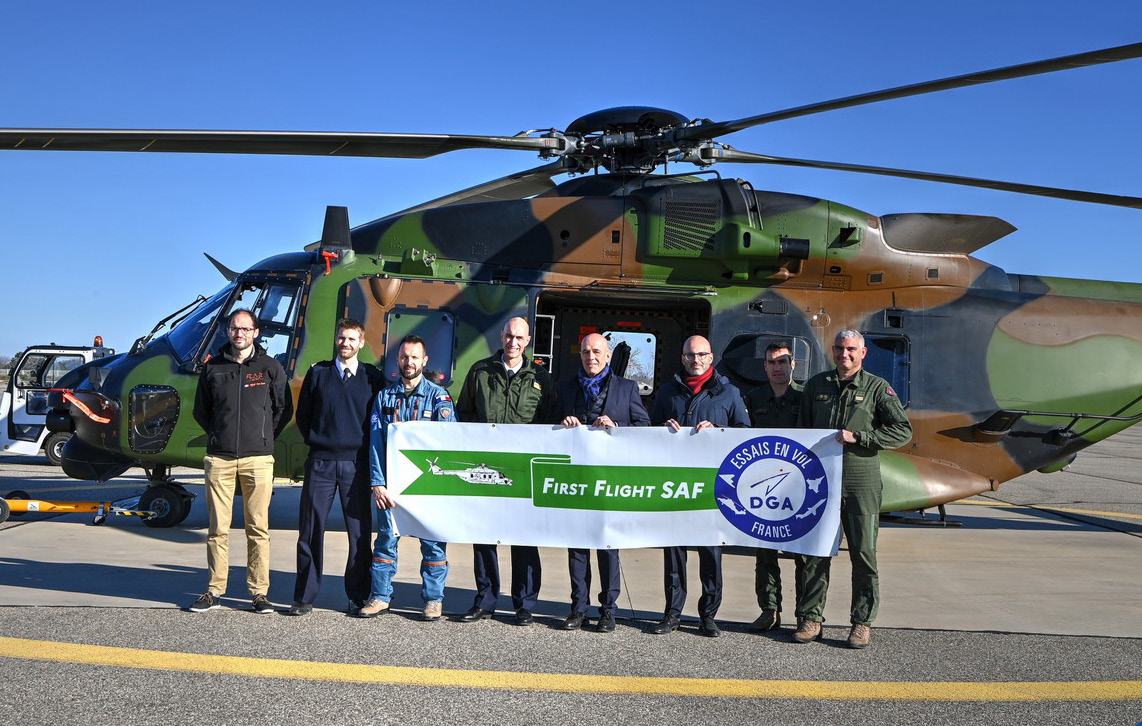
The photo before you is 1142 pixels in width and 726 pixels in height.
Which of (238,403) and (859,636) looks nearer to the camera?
(859,636)

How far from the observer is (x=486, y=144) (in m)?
7.60

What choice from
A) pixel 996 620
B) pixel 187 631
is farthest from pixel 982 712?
pixel 187 631

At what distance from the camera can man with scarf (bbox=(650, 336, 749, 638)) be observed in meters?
5.42

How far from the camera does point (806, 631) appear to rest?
17.4 feet

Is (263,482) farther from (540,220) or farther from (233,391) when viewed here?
(540,220)

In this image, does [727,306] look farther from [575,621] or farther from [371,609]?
[371,609]

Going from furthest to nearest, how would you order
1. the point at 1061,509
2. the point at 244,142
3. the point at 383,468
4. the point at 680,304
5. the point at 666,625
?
1. the point at 1061,509
2. the point at 680,304
3. the point at 244,142
4. the point at 383,468
5. the point at 666,625

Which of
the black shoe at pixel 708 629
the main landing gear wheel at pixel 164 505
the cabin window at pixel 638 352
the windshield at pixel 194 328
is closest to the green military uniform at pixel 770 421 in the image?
the black shoe at pixel 708 629

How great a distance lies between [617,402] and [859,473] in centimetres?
154

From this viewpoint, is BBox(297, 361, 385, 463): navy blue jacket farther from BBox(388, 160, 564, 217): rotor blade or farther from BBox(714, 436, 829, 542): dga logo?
BBox(388, 160, 564, 217): rotor blade

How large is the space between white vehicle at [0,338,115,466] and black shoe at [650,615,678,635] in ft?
40.9

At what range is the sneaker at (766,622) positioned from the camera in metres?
5.52

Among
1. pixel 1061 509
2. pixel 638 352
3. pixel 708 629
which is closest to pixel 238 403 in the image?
pixel 708 629

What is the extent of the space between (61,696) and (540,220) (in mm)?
5758
